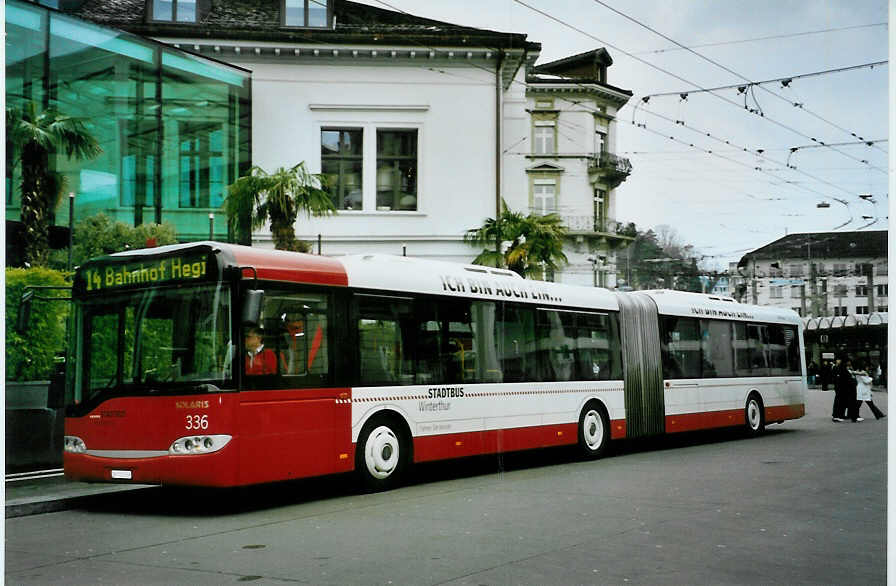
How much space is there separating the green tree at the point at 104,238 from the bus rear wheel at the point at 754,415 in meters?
12.6

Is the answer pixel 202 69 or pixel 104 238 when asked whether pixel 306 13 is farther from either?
pixel 104 238

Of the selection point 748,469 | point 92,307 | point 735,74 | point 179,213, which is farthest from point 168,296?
point 748,469

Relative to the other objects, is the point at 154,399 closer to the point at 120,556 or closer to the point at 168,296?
the point at 168,296

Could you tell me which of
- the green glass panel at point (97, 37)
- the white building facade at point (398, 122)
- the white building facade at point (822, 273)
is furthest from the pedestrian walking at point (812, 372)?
the green glass panel at point (97, 37)

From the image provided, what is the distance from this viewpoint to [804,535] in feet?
29.0

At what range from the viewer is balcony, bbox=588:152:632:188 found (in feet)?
38.8

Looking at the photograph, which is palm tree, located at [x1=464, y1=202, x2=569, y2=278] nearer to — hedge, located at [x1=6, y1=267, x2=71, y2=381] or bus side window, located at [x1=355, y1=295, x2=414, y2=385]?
bus side window, located at [x1=355, y1=295, x2=414, y2=385]

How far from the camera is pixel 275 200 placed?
1372 centimetres

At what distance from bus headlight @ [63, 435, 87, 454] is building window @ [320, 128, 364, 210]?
4351 mm

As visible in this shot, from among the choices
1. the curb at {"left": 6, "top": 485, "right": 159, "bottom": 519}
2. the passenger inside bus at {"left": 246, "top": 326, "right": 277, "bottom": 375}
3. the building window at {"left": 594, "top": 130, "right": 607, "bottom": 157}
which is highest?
the building window at {"left": 594, "top": 130, "right": 607, "bottom": 157}

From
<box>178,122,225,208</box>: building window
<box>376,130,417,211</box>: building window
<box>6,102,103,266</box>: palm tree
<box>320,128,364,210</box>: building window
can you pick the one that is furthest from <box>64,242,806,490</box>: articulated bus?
<box>178,122,225,208</box>: building window

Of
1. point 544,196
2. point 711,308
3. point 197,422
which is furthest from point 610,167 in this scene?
point 711,308

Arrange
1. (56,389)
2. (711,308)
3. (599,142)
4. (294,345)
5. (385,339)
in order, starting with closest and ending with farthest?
1. (294,345)
2. (599,142)
3. (385,339)
4. (56,389)
5. (711,308)

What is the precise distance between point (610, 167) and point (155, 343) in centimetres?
520
